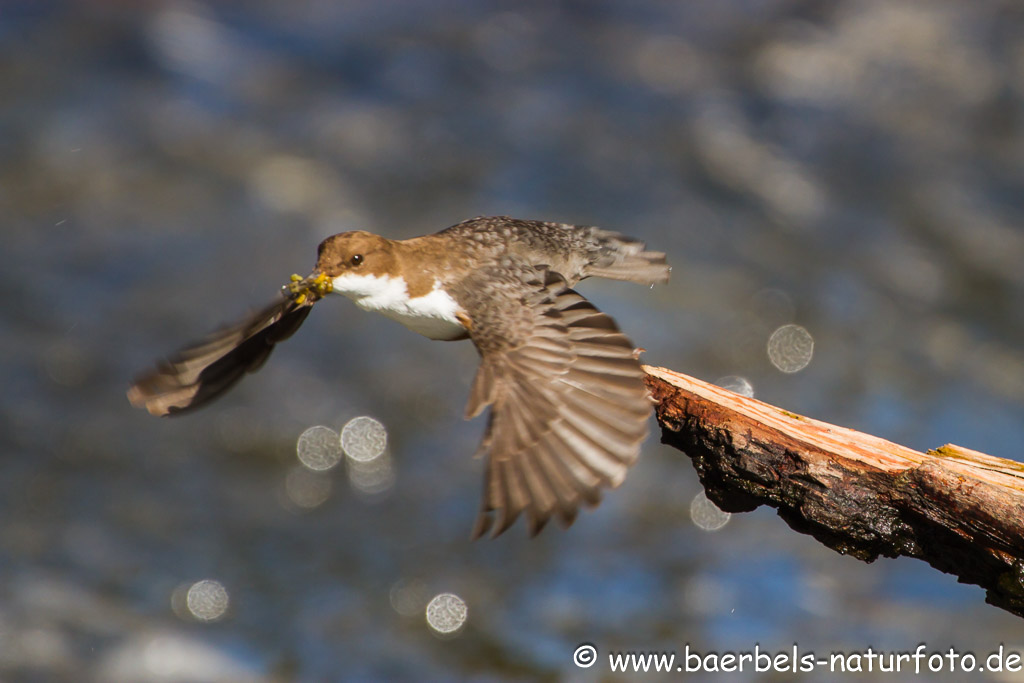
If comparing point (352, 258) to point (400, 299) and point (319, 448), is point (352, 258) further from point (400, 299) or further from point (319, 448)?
point (319, 448)

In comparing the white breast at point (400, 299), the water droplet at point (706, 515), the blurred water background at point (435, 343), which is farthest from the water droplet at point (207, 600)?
the white breast at point (400, 299)

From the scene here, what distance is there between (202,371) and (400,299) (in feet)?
3.16

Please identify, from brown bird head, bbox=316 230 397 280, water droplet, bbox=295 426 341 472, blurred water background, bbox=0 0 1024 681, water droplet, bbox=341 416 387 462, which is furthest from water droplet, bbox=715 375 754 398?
brown bird head, bbox=316 230 397 280

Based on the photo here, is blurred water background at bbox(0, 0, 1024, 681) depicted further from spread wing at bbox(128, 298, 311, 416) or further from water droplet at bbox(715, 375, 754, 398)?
spread wing at bbox(128, 298, 311, 416)

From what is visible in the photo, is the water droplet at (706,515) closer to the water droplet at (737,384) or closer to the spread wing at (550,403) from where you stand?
the water droplet at (737,384)

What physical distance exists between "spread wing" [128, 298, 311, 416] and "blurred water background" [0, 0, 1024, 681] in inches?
92.1

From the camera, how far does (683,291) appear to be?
28.9 ft

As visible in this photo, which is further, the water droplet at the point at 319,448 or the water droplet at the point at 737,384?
the water droplet at the point at 737,384

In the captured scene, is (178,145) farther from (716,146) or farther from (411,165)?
(716,146)

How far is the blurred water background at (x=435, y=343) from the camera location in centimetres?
642

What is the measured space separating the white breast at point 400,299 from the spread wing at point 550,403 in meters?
0.09

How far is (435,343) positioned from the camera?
8.56 m

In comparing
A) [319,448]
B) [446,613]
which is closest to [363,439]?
[319,448]

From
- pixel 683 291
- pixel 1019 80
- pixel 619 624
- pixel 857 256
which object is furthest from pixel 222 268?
pixel 1019 80
